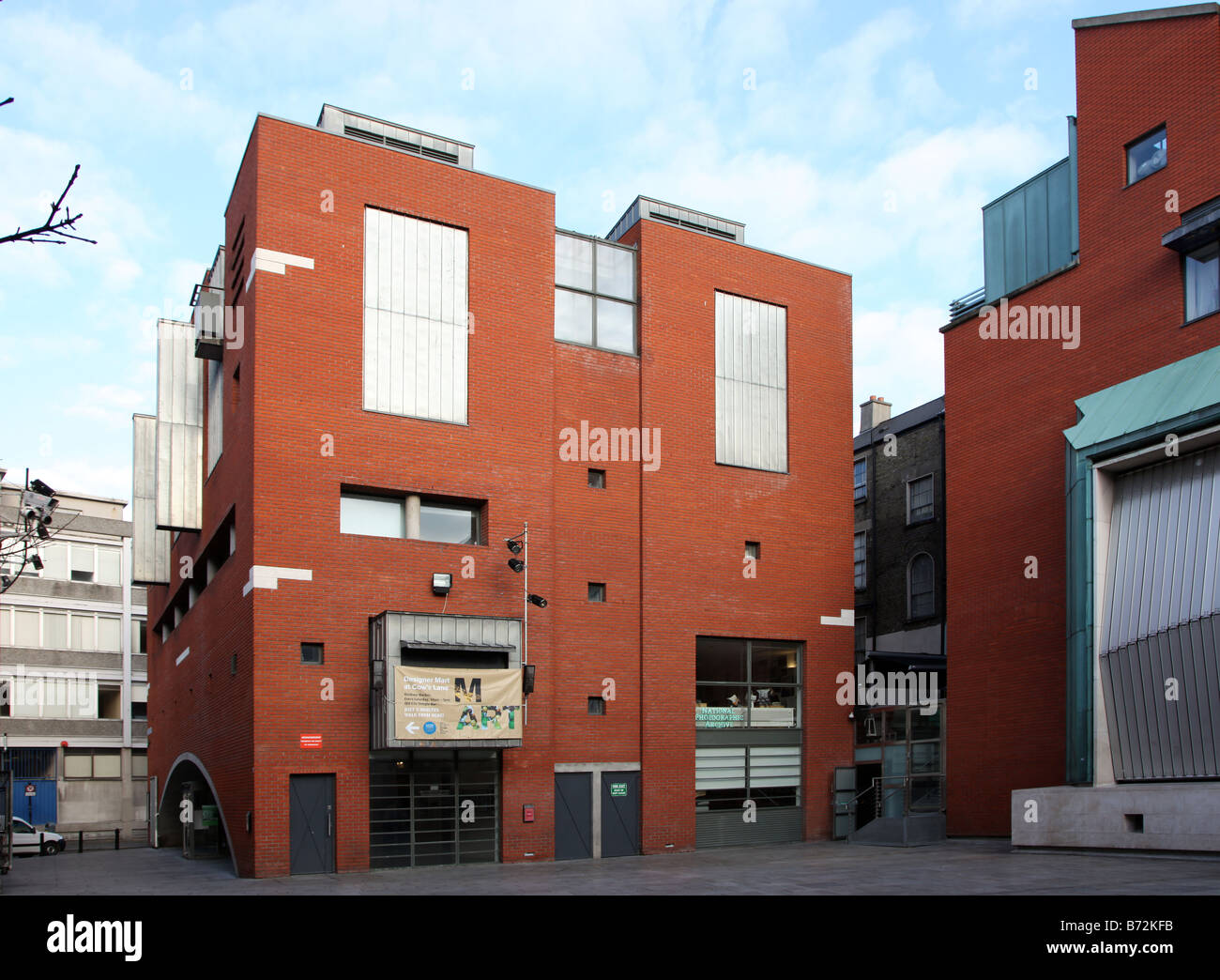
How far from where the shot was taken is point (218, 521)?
30.1 m

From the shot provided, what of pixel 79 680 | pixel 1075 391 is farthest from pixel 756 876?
pixel 79 680

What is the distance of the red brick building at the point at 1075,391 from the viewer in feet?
75.8

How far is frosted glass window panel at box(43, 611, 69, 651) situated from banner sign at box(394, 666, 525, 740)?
39.4m

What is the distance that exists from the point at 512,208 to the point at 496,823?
48.6ft

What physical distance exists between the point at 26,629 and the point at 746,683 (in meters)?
40.1

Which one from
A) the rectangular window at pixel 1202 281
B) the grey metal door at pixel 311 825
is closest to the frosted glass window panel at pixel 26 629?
the grey metal door at pixel 311 825

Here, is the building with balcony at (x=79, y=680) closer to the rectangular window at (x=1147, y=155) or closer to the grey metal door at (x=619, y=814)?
the grey metal door at (x=619, y=814)

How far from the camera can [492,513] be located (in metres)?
28.4

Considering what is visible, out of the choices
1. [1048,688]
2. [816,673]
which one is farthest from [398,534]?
[1048,688]

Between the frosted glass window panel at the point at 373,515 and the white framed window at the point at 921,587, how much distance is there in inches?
778

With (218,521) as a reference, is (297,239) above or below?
above

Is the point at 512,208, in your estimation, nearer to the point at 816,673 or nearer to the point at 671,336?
the point at 671,336

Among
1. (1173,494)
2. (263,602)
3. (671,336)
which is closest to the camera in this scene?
(1173,494)

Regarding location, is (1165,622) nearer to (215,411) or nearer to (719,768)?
(719,768)
